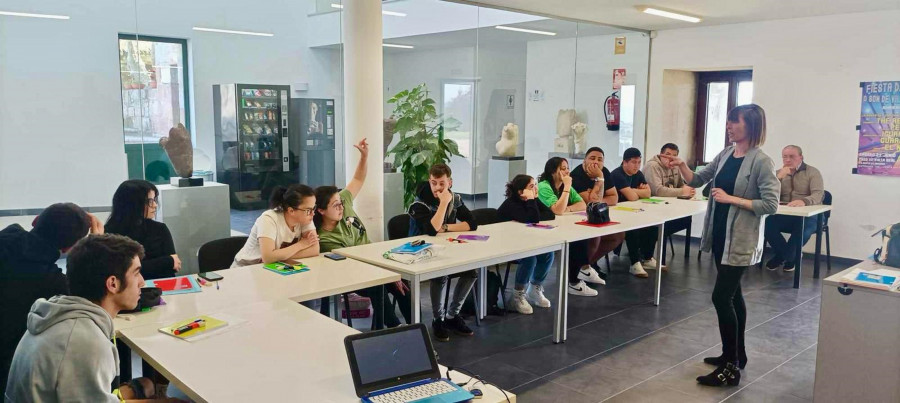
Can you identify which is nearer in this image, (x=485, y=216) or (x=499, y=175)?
(x=485, y=216)

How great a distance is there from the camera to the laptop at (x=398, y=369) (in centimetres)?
206

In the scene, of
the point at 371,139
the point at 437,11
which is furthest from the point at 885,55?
the point at 371,139

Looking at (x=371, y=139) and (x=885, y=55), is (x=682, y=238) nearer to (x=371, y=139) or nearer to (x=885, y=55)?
(x=885, y=55)

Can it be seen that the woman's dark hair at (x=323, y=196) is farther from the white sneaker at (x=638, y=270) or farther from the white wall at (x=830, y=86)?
the white wall at (x=830, y=86)

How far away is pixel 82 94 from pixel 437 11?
11.6 ft

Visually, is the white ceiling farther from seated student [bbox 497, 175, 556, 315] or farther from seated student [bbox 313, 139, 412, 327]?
seated student [bbox 313, 139, 412, 327]

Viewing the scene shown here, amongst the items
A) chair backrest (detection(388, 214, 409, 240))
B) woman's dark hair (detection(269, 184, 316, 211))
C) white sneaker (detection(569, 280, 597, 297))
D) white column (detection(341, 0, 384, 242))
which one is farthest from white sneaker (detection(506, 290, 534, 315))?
woman's dark hair (detection(269, 184, 316, 211))

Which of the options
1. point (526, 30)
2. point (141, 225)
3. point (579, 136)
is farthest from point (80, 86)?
point (579, 136)

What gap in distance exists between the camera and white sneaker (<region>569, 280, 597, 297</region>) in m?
5.84

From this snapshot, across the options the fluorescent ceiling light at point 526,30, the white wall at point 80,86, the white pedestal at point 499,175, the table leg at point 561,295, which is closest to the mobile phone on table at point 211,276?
the white wall at point 80,86

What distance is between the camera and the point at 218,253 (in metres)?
3.93

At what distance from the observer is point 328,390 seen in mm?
2111

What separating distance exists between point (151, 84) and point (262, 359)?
2.85 metres

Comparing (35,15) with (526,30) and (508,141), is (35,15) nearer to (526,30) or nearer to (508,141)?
(508,141)
